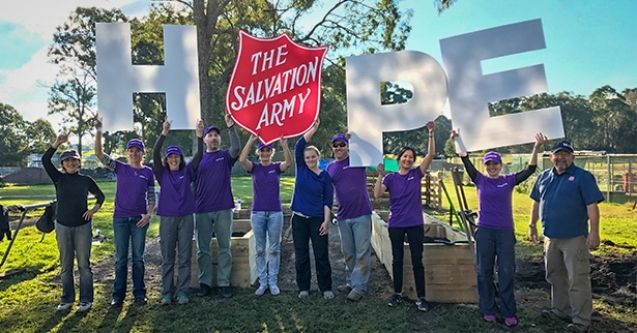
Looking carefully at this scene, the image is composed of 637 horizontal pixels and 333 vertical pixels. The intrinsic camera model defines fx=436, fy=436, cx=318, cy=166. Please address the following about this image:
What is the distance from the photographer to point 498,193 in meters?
4.07

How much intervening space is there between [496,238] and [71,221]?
13.7ft

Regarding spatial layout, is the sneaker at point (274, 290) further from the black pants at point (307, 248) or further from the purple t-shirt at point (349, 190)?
the purple t-shirt at point (349, 190)

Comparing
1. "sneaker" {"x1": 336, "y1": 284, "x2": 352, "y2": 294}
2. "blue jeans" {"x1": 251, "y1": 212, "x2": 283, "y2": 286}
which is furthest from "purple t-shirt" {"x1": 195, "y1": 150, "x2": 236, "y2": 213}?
"sneaker" {"x1": 336, "y1": 284, "x2": 352, "y2": 294}

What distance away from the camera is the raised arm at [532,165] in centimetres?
407

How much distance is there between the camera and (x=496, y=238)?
4051 mm

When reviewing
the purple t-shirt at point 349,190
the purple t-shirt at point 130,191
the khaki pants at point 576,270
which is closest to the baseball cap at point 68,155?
the purple t-shirt at point 130,191

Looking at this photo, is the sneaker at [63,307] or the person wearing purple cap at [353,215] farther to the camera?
the person wearing purple cap at [353,215]

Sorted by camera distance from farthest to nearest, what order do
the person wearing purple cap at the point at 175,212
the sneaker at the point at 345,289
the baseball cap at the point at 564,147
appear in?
the sneaker at the point at 345,289, the person wearing purple cap at the point at 175,212, the baseball cap at the point at 564,147

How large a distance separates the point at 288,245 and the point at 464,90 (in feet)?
14.5

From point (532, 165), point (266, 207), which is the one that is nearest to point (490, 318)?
point (532, 165)

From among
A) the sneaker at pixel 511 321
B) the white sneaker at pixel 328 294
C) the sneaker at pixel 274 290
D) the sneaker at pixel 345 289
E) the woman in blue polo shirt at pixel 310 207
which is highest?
the woman in blue polo shirt at pixel 310 207

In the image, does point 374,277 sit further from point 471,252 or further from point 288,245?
point 288,245

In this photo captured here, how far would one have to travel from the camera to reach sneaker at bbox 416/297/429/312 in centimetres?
438

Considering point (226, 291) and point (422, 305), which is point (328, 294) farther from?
point (226, 291)
